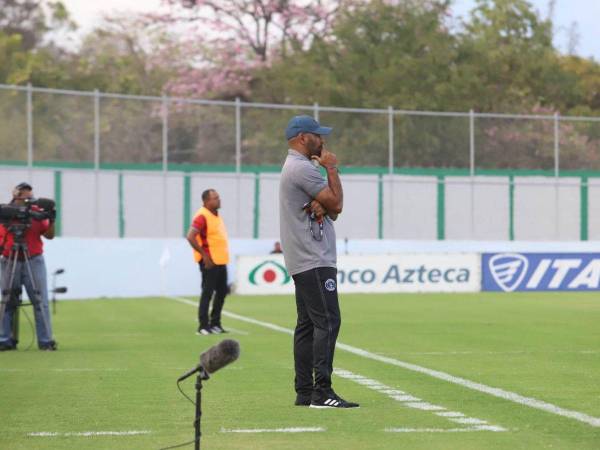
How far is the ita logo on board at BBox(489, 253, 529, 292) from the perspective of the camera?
125 feet

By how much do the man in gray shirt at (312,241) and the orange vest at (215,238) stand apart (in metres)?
10.0

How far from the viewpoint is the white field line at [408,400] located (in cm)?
1026

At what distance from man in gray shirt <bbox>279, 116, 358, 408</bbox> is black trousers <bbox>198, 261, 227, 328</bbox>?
9.99 metres

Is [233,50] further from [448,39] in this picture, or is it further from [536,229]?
[536,229]

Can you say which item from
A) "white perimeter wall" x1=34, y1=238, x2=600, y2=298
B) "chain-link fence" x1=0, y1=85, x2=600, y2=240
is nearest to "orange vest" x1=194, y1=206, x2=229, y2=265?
"white perimeter wall" x1=34, y1=238, x2=600, y2=298

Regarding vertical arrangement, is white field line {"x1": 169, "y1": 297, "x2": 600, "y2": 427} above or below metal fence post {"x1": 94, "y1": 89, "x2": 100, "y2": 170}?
below

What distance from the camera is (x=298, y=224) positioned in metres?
11.4

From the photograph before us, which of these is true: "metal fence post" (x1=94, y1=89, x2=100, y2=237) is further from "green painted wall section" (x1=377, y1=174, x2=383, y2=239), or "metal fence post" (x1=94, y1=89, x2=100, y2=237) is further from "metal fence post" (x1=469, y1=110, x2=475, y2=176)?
"metal fence post" (x1=469, y1=110, x2=475, y2=176)

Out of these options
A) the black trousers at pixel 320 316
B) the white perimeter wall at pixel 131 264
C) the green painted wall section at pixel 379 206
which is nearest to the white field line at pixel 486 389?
the black trousers at pixel 320 316

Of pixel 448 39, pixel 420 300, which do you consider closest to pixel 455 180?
pixel 420 300

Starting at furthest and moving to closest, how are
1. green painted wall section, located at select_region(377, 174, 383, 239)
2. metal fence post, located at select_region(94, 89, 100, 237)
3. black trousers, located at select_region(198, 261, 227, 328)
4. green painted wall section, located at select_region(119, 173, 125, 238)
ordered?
green painted wall section, located at select_region(377, 174, 383, 239), green painted wall section, located at select_region(119, 173, 125, 238), metal fence post, located at select_region(94, 89, 100, 237), black trousers, located at select_region(198, 261, 227, 328)

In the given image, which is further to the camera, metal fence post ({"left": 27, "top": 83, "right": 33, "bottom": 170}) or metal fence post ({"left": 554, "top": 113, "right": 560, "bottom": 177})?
metal fence post ({"left": 554, "top": 113, "right": 560, "bottom": 177})

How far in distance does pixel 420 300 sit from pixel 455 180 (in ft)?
25.3

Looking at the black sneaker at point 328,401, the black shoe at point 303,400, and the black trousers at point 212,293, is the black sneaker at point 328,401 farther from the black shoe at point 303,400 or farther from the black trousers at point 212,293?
the black trousers at point 212,293
